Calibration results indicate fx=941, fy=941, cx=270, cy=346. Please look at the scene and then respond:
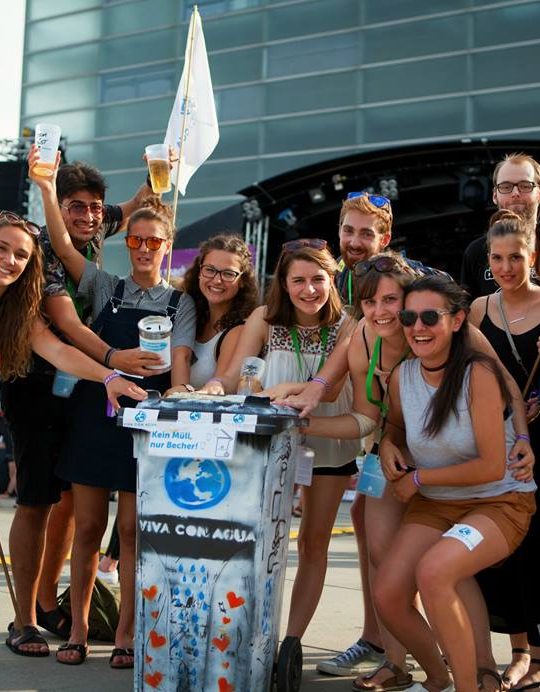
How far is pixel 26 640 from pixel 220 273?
182 cm

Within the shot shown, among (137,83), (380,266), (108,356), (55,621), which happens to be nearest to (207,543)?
(108,356)

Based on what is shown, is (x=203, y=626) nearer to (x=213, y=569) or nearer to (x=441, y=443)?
(x=213, y=569)

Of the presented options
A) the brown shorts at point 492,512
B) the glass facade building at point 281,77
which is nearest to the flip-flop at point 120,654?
the brown shorts at point 492,512

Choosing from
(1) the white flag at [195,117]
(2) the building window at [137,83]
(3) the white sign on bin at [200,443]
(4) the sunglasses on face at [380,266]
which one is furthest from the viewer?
(2) the building window at [137,83]

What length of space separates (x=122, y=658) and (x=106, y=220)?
2.16m

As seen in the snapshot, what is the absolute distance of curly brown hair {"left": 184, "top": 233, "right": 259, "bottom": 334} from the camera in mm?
4172

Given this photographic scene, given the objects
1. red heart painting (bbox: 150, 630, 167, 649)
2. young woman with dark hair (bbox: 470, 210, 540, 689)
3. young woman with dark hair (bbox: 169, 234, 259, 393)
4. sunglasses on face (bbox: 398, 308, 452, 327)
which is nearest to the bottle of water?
young woman with dark hair (bbox: 169, 234, 259, 393)

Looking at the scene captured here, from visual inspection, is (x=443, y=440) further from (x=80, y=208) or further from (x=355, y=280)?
(x=80, y=208)

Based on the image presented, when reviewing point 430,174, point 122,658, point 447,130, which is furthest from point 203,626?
Answer: point 447,130

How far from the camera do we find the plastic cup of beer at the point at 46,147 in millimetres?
4160

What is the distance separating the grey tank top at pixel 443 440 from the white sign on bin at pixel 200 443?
732 millimetres

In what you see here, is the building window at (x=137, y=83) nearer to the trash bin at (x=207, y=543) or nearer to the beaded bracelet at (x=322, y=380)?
the beaded bracelet at (x=322, y=380)

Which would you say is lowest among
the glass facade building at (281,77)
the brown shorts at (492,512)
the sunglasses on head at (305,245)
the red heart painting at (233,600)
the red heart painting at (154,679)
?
the red heart painting at (154,679)

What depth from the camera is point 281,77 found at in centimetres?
1930
